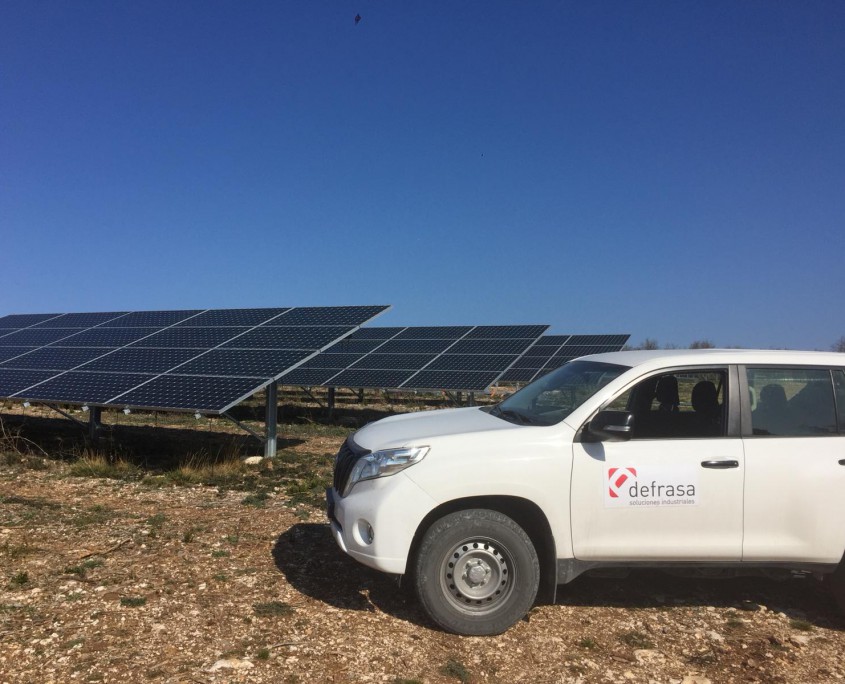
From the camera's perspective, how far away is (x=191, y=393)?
9547 mm

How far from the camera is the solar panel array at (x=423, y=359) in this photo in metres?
16.8

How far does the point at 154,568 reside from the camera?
5.27 m

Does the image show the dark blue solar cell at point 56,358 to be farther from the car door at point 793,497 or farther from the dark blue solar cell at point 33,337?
the car door at point 793,497

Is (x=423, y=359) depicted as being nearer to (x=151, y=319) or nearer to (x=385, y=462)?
(x=151, y=319)

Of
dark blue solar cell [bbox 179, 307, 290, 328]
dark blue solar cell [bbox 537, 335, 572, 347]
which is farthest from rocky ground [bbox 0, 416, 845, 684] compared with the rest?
dark blue solar cell [bbox 537, 335, 572, 347]

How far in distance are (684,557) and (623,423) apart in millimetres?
1022

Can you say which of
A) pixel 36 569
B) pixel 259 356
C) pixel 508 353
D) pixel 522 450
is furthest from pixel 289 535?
pixel 508 353

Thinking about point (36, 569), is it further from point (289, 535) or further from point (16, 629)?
point (289, 535)

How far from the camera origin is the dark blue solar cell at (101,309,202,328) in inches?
600

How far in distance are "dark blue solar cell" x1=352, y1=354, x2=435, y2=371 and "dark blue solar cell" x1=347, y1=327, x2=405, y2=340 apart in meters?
2.57

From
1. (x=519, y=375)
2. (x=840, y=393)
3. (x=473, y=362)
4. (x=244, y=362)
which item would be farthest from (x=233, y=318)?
(x=519, y=375)

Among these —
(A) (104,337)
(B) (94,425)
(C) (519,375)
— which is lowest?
(B) (94,425)

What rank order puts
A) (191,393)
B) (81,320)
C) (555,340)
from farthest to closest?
(555,340), (81,320), (191,393)

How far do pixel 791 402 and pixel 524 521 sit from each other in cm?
209
